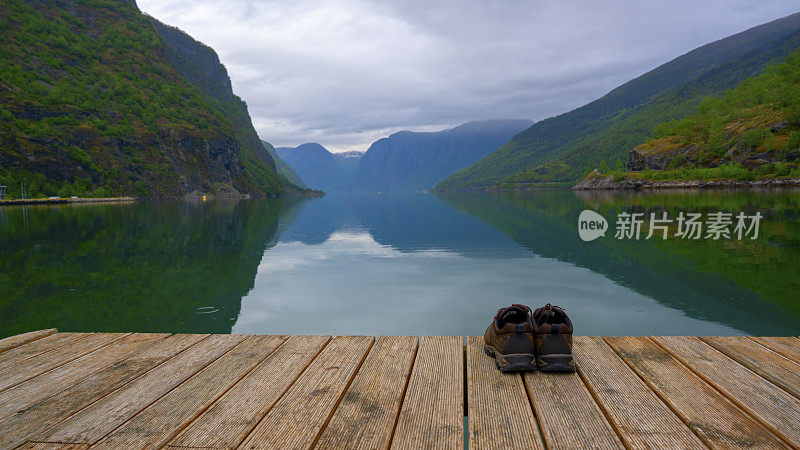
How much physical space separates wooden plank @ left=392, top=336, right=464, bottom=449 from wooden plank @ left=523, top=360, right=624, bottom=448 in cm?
68

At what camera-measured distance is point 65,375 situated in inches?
176

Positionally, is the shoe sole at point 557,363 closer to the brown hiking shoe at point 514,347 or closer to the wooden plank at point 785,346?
the brown hiking shoe at point 514,347

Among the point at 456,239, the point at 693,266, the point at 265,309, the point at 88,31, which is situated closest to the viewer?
the point at 265,309

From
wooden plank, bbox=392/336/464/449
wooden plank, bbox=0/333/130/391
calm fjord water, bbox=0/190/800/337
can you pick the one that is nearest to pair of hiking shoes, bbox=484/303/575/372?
wooden plank, bbox=392/336/464/449

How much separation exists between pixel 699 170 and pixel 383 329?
145m

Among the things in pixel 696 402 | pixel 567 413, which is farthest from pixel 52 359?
pixel 696 402

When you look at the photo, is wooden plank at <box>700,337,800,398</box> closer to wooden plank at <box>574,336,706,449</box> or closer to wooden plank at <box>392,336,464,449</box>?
wooden plank at <box>574,336,706,449</box>

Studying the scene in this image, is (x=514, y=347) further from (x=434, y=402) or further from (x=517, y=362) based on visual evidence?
(x=434, y=402)

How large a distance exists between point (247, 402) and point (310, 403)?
61cm

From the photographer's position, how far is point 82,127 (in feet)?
423

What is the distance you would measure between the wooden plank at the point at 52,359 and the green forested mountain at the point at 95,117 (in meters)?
141

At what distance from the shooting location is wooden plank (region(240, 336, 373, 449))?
315cm

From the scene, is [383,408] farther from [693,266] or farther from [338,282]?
[693,266]

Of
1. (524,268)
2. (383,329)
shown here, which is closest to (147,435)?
(383,329)
